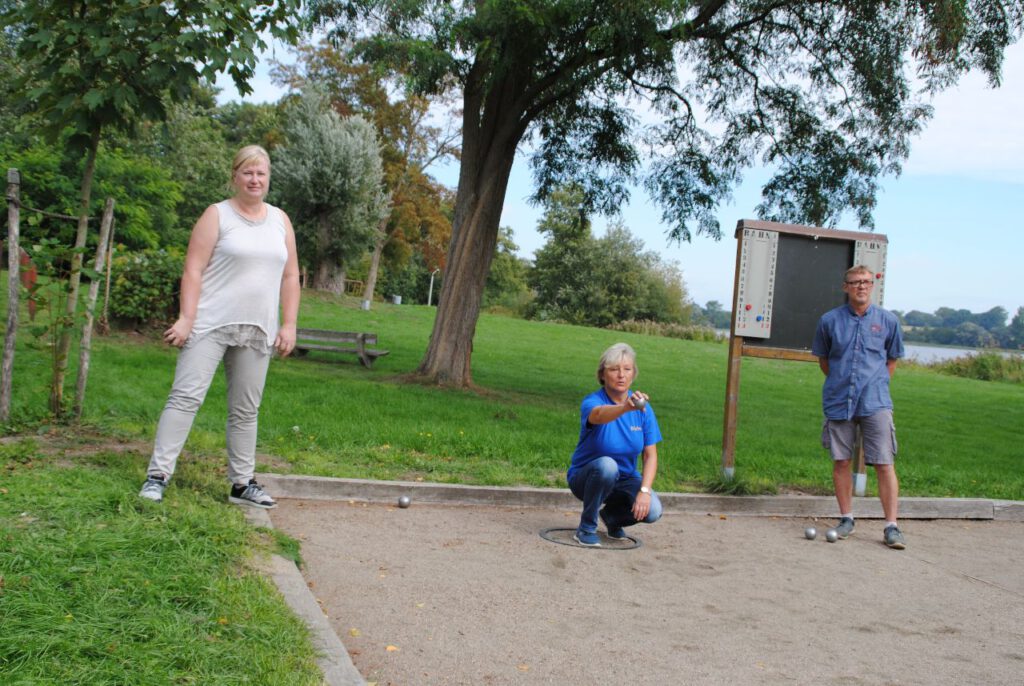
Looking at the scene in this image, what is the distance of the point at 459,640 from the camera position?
13.5 ft

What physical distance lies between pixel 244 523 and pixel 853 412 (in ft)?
14.6

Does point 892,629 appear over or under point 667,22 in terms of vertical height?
under

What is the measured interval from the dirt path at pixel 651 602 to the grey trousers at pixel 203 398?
23.7 inches

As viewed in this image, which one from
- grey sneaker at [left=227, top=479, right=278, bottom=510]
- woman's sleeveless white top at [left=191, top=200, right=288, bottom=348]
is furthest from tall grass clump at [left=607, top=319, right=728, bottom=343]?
woman's sleeveless white top at [left=191, top=200, right=288, bottom=348]

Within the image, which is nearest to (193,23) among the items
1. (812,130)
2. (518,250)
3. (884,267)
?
(884,267)

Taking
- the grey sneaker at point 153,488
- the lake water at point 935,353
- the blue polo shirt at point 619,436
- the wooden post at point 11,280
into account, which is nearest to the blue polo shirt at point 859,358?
the blue polo shirt at point 619,436

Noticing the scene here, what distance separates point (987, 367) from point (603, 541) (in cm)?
2928

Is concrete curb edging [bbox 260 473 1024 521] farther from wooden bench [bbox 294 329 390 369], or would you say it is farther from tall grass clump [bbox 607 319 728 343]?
tall grass clump [bbox 607 319 728 343]

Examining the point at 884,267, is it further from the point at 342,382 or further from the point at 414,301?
the point at 414,301

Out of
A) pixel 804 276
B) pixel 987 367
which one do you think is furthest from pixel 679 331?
pixel 804 276

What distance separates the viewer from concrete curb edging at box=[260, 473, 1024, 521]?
6.73 metres

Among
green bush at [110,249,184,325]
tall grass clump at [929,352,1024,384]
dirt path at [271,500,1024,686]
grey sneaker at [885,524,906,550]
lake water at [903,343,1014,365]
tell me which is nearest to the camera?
dirt path at [271,500,1024,686]

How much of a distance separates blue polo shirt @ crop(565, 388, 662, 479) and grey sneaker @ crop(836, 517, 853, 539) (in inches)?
75.2

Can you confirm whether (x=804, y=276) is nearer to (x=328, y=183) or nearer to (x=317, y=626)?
(x=317, y=626)
